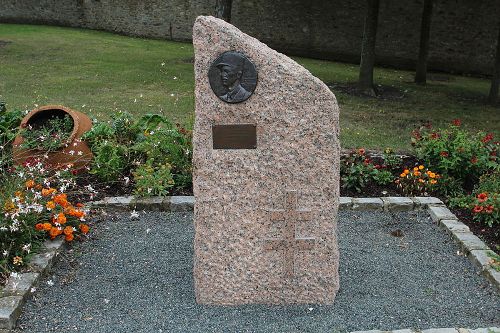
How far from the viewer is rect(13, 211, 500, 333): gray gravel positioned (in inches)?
130

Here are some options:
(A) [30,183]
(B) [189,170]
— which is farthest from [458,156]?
(A) [30,183]

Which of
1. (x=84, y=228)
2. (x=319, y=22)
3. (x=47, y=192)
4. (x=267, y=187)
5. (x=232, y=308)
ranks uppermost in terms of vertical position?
(x=319, y=22)

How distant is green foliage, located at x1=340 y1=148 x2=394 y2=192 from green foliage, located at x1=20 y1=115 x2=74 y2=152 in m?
2.79

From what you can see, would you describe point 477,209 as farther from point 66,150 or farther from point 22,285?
point 66,150

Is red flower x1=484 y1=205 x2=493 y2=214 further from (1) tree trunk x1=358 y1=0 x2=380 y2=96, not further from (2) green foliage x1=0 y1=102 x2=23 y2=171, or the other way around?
(1) tree trunk x1=358 y1=0 x2=380 y2=96

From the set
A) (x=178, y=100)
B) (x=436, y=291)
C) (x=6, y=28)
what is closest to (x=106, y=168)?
(x=436, y=291)

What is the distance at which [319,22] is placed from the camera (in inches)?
680

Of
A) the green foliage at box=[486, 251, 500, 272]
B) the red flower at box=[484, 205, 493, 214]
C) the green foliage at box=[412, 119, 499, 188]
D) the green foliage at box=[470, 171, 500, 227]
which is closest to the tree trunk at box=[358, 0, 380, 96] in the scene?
the green foliage at box=[412, 119, 499, 188]

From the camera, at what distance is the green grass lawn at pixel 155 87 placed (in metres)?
9.12

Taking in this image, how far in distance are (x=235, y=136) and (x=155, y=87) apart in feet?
27.6

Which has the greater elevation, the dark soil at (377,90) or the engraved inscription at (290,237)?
the engraved inscription at (290,237)

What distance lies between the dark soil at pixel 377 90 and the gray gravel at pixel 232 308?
24.1 ft

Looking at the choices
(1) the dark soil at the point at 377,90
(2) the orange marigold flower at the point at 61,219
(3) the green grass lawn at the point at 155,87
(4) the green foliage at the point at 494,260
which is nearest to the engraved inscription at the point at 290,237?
(4) the green foliage at the point at 494,260

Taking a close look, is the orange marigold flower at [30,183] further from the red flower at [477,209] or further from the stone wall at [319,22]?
the stone wall at [319,22]
